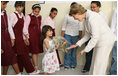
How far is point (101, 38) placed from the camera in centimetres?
209

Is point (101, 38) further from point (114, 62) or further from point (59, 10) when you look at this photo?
point (59, 10)

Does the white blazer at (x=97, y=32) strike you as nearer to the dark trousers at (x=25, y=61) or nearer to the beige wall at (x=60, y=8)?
the dark trousers at (x=25, y=61)

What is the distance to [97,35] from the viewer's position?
6.52ft

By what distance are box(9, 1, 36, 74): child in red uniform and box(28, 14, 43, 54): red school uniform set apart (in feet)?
0.55

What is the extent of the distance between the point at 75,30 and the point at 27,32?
0.94m

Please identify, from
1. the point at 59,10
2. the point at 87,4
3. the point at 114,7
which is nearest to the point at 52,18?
the point at 59,10

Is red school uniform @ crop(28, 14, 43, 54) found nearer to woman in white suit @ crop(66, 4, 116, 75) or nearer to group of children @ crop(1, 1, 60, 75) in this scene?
group of children @ crop(1, 1, 60, 75)

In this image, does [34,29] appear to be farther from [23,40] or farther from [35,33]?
[23,40]

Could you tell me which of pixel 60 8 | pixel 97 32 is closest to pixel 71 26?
pixel 60 8

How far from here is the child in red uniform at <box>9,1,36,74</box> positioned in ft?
8.71

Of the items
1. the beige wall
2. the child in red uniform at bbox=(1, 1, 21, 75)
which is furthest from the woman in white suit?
the beige wall

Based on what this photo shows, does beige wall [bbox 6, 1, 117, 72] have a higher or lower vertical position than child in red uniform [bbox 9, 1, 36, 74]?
higher

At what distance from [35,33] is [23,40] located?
28 cm

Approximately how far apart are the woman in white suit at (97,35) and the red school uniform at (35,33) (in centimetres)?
111
